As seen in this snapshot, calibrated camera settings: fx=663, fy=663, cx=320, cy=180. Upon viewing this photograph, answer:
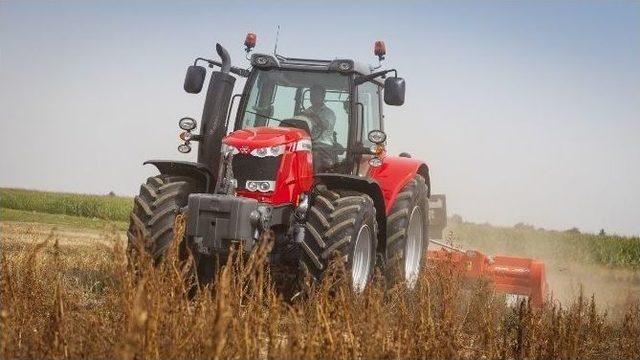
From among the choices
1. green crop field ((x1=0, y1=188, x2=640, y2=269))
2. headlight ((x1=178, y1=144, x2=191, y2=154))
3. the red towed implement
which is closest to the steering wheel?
headlight ((x1=178, y1=144, x2=191, y2=154))

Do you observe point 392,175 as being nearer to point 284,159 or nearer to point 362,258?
point 362,258

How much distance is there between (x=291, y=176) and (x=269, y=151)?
12.4 inches

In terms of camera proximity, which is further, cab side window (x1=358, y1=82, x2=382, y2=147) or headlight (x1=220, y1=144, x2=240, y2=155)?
cab side window (x1=358, y1=82, x2=382, y2=147)

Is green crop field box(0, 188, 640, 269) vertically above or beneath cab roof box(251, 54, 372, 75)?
beneath

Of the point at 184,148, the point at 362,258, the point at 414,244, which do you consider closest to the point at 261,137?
the point at 184,148

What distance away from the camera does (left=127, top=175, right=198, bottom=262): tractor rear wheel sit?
5.93 metres

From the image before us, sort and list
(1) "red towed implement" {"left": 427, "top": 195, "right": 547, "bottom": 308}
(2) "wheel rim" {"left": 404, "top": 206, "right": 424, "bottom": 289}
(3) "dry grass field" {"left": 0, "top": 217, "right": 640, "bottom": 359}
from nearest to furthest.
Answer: (3) "dry grass field" {"left": 0, "top": 217, "right": 640, "bottom": 359}
(2) "wheel rim" {"left": 404, "top": 206, "right": 424, "bottom": 289}
(1) "red towed implement" {"left": 427, "top": 195, "right": 547, "bottom": 308}

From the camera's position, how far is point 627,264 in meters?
26.3

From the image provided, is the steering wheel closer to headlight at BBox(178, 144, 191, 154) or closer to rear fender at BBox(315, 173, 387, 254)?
rear fender at BBox(315, 173, 387, 254)

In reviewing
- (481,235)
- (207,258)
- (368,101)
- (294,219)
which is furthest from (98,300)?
(481,235)

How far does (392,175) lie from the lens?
734 cm

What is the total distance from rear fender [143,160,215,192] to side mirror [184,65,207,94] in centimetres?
76

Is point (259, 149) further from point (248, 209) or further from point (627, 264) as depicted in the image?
point (627, 264)

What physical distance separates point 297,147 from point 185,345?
3282 mm
